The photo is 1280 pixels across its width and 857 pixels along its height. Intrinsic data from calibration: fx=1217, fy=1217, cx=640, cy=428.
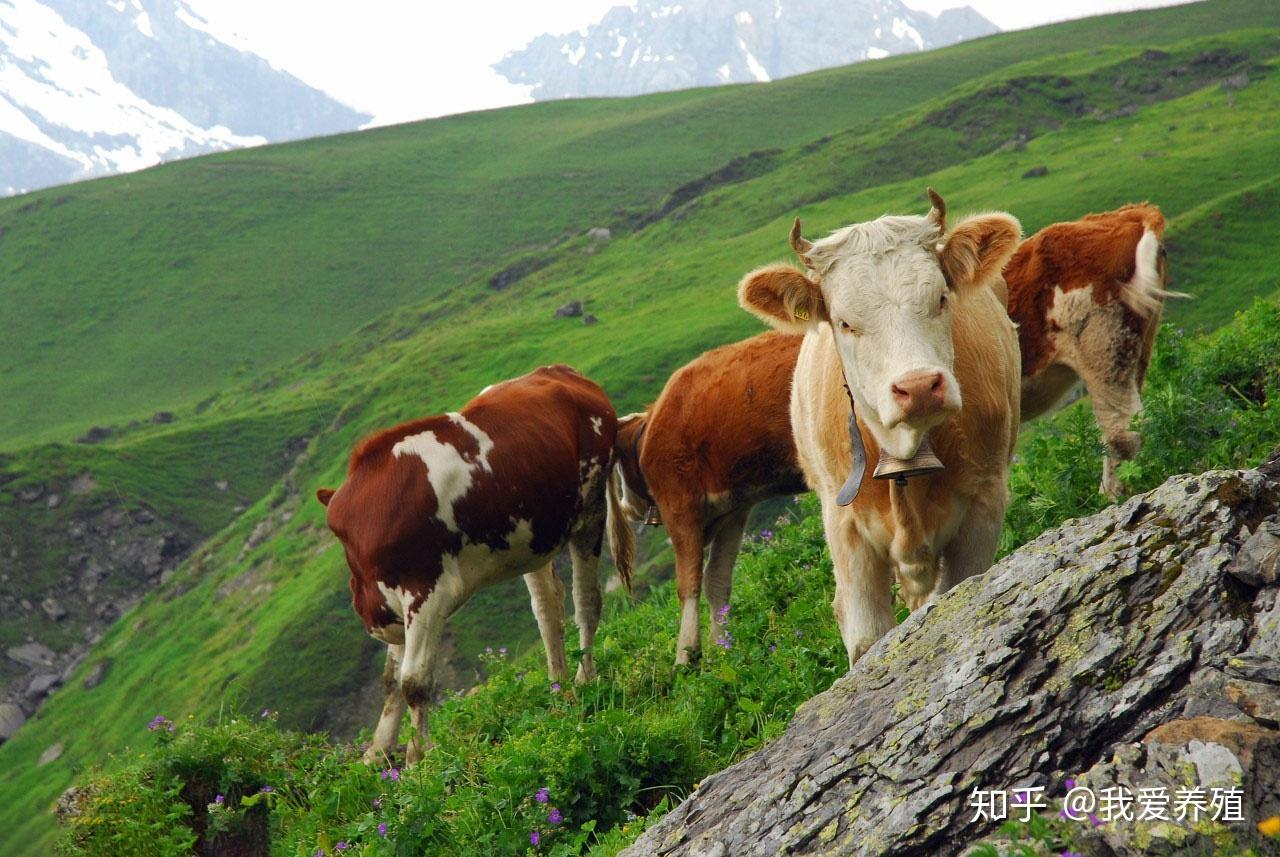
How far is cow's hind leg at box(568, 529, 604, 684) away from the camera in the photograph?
36.2 ft

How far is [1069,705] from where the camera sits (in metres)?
4.61

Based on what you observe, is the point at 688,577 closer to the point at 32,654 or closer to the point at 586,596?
the point at 586,596

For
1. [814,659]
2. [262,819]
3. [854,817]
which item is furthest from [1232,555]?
[262,819]

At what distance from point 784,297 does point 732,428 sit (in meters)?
4.52

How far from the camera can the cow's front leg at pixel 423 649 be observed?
10039 millimetres

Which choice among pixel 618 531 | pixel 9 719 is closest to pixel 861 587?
pixel 618 531

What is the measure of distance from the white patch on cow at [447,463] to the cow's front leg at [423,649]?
56 cm

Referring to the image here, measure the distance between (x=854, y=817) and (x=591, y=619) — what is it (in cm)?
666

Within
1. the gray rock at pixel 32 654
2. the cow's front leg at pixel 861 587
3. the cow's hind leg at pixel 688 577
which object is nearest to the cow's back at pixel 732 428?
the cow's hind leg at pixel 688 577

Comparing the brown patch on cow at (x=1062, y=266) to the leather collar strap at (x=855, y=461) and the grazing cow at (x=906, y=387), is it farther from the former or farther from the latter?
the leather collar strap at (x=855, y=461)

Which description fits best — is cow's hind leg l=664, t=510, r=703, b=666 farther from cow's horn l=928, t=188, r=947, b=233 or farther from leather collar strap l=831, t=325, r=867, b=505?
cow's horn l=928, t=188, r=947, b=233

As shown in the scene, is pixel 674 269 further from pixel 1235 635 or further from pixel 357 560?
pixel 1235 635

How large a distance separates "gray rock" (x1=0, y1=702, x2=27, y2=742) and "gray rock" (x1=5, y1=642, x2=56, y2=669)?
4.13m

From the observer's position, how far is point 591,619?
1135cm
